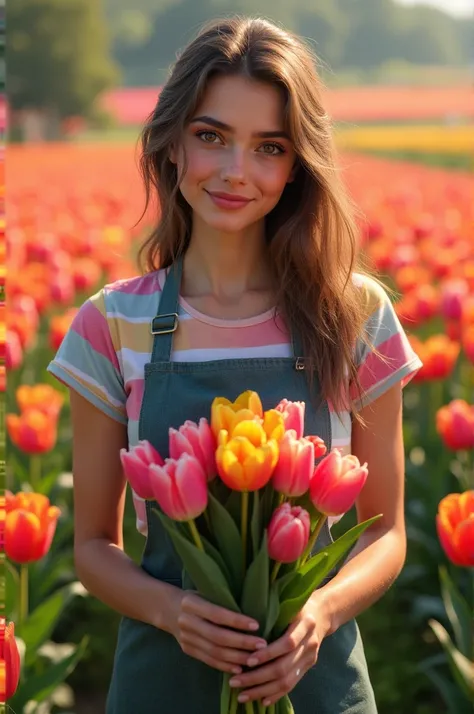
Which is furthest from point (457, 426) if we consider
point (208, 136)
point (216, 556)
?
point (216, 556)

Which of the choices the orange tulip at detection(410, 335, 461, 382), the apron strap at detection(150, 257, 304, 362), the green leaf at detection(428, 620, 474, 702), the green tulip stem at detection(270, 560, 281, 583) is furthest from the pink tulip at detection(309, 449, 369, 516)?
the orange tulip at detection(410, 335, 461, 382)

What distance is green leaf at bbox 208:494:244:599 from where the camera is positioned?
1696 mm

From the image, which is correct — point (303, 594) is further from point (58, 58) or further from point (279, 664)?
point (58, 58)

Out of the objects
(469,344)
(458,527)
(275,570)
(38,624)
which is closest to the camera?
(275,570)

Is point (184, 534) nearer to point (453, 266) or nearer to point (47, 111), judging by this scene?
point (453, 266)

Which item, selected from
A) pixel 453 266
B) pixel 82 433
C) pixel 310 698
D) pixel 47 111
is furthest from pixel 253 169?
pixel 47 111

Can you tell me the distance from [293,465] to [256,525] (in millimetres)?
121

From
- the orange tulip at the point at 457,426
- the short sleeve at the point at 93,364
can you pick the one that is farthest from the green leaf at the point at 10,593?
the orange tulip at the point at 457,426

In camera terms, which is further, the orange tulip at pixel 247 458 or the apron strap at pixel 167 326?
the apron strap at pixel 167 326

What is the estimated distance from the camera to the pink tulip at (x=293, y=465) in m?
1.66

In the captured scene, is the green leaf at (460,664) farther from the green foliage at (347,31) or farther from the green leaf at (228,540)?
the green foliage at (347,31)

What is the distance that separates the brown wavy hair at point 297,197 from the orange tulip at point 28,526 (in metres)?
0.79

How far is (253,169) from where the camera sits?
2.02 metres

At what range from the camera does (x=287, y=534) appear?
1.65 meters
